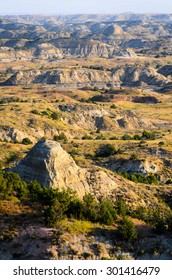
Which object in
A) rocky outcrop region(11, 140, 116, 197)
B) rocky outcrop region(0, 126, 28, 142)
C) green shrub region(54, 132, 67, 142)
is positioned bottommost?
green shrub region(54, 132, 67, 142)

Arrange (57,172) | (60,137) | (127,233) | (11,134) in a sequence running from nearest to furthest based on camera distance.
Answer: (127,233) < (57,172) < (11,134) < (60,137)

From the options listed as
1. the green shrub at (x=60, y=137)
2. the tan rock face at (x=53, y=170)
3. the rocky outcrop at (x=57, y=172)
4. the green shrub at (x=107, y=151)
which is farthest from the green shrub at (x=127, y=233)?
the green shrub at (x=60, y=137)

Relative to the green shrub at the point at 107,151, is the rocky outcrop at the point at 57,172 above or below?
above

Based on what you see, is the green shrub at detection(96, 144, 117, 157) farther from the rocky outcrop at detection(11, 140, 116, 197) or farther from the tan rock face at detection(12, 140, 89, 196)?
the tan rock face at detection(12, 140, 89, 196)

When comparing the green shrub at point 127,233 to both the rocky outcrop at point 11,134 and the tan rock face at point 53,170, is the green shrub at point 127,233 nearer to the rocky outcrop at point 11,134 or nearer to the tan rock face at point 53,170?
the tan rock face at point 53,170

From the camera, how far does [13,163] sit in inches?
2397

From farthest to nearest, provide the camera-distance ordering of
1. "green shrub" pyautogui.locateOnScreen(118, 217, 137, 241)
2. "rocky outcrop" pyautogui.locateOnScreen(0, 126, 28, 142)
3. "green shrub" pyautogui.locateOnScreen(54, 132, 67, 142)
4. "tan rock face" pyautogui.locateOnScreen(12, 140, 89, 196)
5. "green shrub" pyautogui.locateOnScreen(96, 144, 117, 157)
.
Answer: "green shrub" pyautogui.locateOnScreen(54, 132, 67, 142)
"rocky outcrop" pyautogui.locateOnScreen(0, 126, 28, 142)
"green shrub" pyautogui.locateOnScreen(96, 144, 117, 157)
"tan rock face" pyautogui.locateOnScreen(12, 140, 89, 196)
"green shrub" pyautogui.locateOnScreen(118, 217, 137, 241)

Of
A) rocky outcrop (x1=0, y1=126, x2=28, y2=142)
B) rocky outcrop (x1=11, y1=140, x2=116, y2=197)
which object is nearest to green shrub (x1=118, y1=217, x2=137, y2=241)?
rocky outcrop (x1=11, y1=140, x2=116, y2=197)

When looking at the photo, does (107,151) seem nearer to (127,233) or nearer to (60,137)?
(60,137)

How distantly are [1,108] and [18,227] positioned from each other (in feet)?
264

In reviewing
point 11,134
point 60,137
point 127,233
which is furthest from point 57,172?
point 60,137

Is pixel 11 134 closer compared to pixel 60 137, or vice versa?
pixel 11 134

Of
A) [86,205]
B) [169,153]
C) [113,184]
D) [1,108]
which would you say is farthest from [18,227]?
[1,108]

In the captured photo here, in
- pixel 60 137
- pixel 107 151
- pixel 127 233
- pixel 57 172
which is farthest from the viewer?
pixel 60 137
